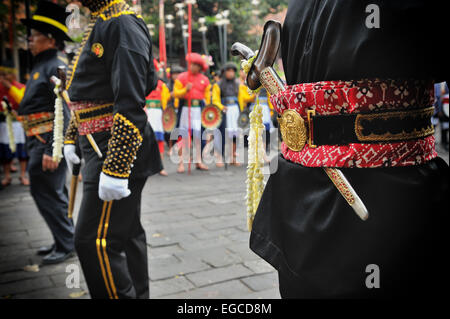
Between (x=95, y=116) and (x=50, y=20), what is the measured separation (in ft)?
5.89

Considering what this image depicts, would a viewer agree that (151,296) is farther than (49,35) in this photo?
No

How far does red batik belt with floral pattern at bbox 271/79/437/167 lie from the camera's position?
114cm

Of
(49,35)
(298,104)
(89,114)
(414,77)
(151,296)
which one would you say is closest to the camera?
(414,77)

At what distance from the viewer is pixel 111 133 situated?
2.20 meters

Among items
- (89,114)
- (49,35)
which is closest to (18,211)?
(49,35)

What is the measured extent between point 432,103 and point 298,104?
0.39 metres

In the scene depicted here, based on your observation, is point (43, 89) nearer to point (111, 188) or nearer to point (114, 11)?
point (114, 11)

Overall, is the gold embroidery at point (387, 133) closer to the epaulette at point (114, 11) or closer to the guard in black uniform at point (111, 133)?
the guard in black uniform at point (111, 133)

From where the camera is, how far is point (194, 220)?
15.9ft

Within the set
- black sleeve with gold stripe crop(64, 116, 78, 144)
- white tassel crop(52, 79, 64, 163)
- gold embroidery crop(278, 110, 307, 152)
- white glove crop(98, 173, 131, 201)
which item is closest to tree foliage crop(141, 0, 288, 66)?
white tassel crop(52, 79, 64, 163)

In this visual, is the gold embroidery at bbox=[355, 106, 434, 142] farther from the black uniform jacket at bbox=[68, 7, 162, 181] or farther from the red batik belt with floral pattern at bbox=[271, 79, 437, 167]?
the black uniform jacket at bbox=[68, 7, 162, 181]

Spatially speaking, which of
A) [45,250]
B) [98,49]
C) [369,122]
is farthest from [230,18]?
[369,122]
